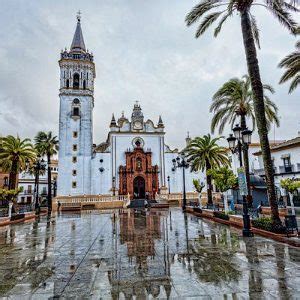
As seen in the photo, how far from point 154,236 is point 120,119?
41.2 m

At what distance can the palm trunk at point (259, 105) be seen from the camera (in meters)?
11.8

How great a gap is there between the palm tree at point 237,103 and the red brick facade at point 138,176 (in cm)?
2325

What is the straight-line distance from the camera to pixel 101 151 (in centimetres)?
4475

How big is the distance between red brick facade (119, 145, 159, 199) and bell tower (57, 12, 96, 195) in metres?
5.91

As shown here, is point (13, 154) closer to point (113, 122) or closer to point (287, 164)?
point (113, 122)

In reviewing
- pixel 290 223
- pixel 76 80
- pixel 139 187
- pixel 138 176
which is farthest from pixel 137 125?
pixel 290 223

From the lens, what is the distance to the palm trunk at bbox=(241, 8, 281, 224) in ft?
38.8

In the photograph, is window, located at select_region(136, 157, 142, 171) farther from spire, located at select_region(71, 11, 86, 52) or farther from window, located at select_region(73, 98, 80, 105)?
spire, located at select_region(71, 11, 86, 52)

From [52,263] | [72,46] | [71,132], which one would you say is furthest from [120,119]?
[52,263]

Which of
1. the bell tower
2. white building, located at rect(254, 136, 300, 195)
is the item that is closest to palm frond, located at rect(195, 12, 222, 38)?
white building, located at rect(254, 136, 300, 195)

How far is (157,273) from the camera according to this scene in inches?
240

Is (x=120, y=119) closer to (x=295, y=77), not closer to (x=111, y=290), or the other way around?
(x=295, y=77)

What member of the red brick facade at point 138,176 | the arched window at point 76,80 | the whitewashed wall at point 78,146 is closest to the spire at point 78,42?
the arched window at point 76,80

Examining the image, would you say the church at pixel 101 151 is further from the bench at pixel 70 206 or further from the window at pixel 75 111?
the bench at pixel 70 206
